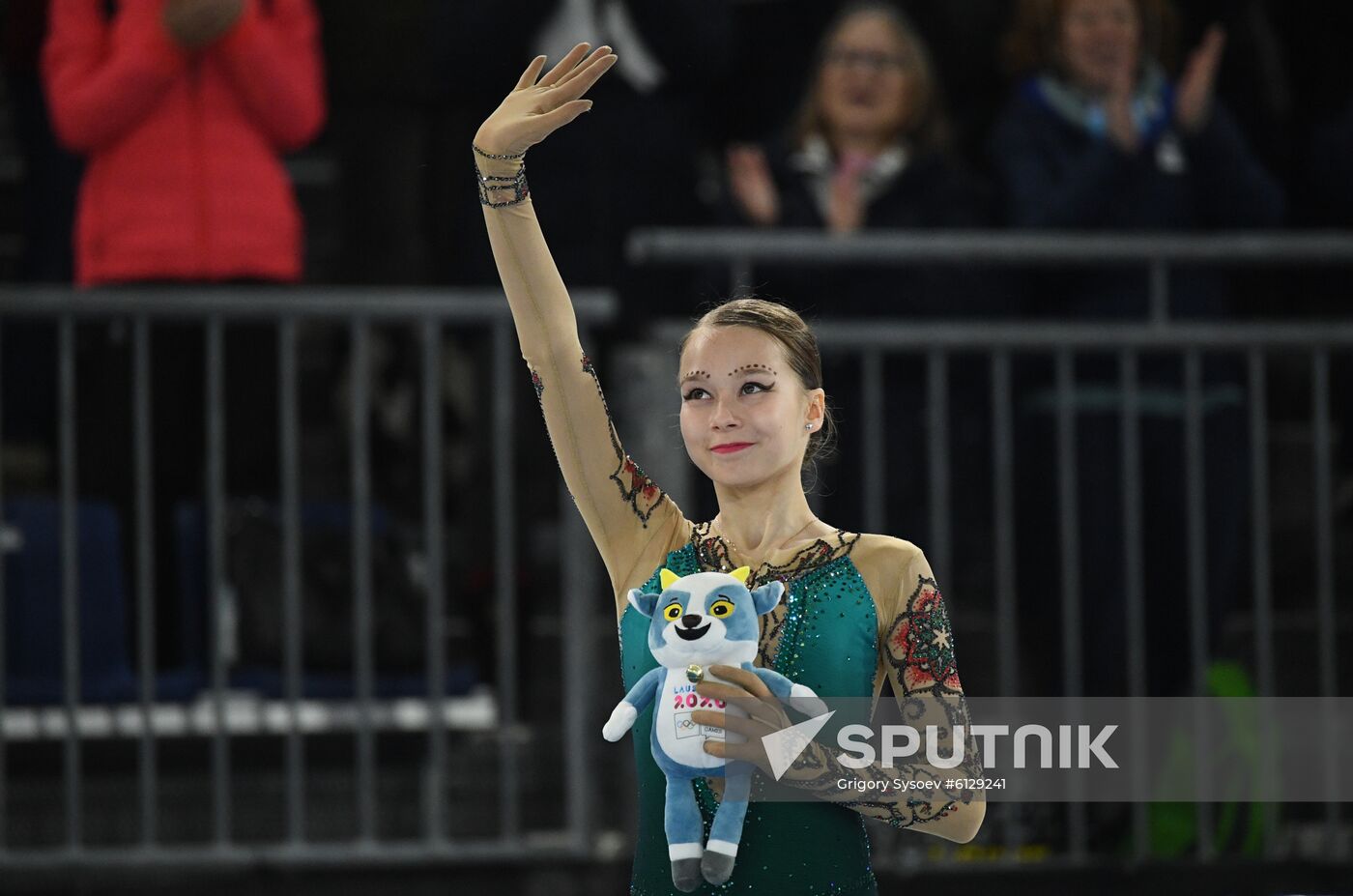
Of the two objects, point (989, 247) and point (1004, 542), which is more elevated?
point (989, 247)

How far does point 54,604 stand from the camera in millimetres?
4730

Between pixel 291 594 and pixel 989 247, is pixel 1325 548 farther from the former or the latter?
pixel 291 594

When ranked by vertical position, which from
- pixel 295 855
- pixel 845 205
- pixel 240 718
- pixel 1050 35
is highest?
pixel 1050 35

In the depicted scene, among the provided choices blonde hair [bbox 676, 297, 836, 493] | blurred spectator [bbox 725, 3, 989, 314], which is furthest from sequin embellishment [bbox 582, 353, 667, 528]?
blurred spectator [bbox 725, 3, 989, 314]

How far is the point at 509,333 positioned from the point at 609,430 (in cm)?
259

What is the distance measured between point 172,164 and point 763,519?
3062 mm

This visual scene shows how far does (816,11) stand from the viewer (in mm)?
5906

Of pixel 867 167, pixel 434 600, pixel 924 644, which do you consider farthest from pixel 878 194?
pixel 924 644

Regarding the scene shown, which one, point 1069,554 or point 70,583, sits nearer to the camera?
point 70,583

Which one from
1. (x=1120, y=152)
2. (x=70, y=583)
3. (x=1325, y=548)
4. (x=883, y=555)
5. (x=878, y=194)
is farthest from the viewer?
(x=878, y=194)

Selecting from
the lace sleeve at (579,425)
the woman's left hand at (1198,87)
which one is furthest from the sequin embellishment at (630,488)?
the woman's left hand at (1198,87)

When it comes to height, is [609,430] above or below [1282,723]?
above

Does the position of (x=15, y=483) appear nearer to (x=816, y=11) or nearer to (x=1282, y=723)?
(x=816, y=11)

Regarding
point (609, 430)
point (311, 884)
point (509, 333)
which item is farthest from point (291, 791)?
point (609, 430)
